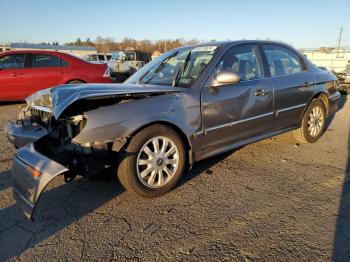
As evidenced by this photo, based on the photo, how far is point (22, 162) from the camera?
301cm

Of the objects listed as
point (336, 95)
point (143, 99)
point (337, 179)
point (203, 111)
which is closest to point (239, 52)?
point (203, 111)

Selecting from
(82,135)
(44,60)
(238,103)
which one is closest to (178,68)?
(238,103)

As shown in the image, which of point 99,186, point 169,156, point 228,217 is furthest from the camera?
point 99,186

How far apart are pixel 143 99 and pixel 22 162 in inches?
50.9

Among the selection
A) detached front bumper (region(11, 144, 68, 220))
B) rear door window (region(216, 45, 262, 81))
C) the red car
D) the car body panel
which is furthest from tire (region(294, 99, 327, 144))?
the red car

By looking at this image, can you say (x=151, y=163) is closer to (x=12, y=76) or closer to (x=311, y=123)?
(x=311, y=123)

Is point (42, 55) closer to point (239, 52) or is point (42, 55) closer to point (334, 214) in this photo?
point (239, 52)

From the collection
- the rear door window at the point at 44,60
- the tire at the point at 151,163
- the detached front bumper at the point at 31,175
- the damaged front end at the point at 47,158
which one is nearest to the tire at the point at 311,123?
the tire at the point at 151,163

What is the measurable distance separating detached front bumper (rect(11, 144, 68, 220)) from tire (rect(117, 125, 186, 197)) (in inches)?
25.8

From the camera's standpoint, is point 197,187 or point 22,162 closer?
point 22,162

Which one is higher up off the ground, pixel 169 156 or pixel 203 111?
pixel 203 111

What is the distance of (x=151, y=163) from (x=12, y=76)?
6994 millimetres

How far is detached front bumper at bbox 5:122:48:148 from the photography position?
3543 millimetres

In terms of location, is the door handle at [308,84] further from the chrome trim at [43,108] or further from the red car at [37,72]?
the red car at [37,72]
